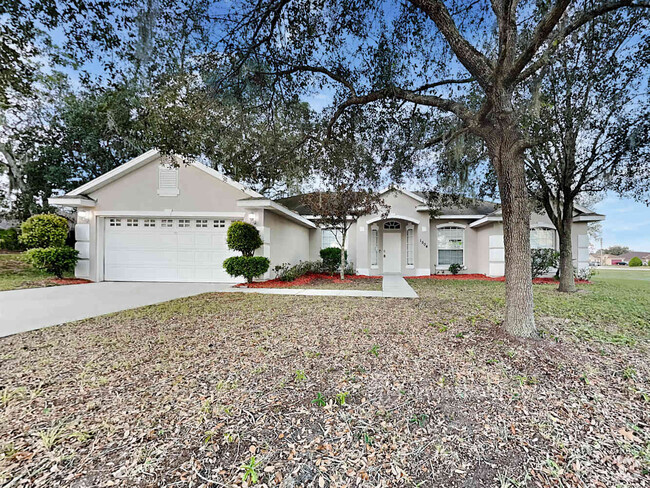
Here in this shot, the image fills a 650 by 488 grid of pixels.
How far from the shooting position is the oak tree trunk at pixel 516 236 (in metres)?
3.99

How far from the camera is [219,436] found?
213cm

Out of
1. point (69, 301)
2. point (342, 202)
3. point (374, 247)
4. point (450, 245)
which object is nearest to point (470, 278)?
point (450, 245)

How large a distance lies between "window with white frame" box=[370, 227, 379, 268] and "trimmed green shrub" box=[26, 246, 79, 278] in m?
11.9

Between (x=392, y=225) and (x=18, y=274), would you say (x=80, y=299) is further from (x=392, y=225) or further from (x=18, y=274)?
(x=392, y=225)

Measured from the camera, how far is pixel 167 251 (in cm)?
1070

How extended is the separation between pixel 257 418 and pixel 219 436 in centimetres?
31

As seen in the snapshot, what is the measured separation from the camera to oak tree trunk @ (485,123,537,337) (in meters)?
3.99

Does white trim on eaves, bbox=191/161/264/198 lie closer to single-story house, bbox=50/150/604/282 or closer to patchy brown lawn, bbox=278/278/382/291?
single-story house, bbox=50/150/604/282

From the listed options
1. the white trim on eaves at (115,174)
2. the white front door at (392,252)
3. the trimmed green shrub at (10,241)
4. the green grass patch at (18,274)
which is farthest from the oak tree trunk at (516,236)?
the trimmed green shrub at (10,241)

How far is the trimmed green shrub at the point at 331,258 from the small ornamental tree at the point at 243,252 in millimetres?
4898

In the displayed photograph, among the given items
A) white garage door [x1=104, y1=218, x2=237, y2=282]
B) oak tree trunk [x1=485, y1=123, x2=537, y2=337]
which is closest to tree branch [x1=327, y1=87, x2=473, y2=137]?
oak tree trunk [x1=485, y1=123, x2=537, y2=337]

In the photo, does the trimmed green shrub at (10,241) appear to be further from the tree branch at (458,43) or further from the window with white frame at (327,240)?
the tree branch at (458,43)

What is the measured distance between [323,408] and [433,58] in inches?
258

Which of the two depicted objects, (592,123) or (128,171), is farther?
(128,171)
